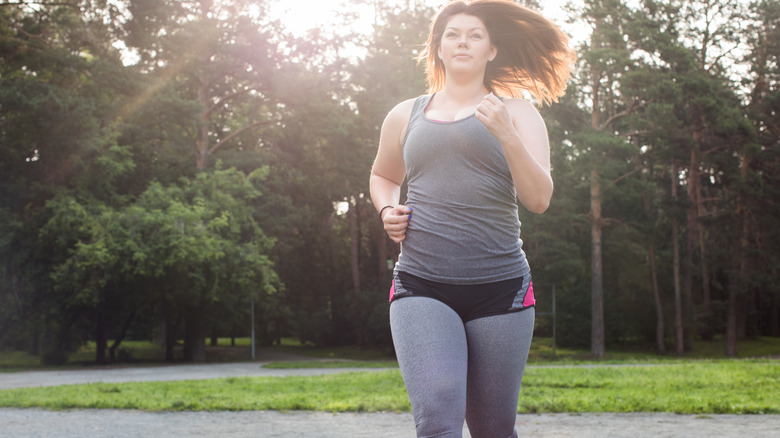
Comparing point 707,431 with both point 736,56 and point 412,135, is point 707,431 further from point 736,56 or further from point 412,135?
point 736,56

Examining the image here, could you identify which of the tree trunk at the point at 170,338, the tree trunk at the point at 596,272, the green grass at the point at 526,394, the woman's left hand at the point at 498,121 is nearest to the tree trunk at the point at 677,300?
the tree trunk at the point at 596,272

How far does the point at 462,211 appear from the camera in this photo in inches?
112

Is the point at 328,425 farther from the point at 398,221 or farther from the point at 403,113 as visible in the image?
the point at 398,221

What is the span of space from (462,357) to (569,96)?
31.7 meters

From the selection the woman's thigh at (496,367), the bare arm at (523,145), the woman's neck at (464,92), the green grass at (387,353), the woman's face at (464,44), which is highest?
the woman's face at (464,44)

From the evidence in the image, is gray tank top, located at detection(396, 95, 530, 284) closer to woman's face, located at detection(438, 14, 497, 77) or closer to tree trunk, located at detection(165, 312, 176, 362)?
woman's face, located at detection(438, 14, 497, 77)

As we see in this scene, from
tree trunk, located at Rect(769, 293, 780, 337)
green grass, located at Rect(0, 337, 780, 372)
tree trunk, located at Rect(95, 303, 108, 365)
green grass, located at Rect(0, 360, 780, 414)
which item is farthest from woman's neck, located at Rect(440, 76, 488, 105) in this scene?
tree trunk, located at Rect(769, 293, 780, 337)

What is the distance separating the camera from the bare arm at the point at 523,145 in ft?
8.87

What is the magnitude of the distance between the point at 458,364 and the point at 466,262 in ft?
1.10

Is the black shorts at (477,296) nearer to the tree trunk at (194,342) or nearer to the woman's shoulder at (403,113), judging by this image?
the woman's shoulder at (403,113)

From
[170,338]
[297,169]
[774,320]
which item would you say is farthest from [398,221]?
[774,320]

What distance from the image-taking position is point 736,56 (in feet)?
116

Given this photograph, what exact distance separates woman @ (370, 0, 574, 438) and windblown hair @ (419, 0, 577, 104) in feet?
0.89

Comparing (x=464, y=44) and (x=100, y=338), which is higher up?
(x=464, y=44)
